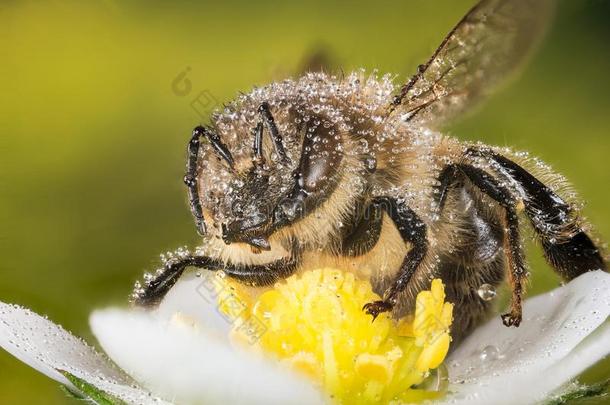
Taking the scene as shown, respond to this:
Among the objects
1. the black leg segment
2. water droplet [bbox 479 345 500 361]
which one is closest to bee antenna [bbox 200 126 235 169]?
the black leg segment

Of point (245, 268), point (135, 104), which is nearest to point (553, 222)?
point (245, 268)

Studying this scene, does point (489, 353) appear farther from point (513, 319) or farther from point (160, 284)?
point (160, 284)

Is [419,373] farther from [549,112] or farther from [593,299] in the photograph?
[549,112]

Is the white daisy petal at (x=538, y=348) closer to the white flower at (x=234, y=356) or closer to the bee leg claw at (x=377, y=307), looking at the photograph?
the white flower at (x=234, y=356)

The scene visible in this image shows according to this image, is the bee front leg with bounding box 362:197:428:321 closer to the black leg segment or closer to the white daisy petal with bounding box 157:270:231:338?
the black leg segment

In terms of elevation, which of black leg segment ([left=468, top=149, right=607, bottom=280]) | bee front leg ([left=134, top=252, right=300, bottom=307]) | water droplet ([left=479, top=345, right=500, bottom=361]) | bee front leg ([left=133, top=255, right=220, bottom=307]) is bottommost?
bee front leg ([left=133, top=255, right=220, bottom=307])
